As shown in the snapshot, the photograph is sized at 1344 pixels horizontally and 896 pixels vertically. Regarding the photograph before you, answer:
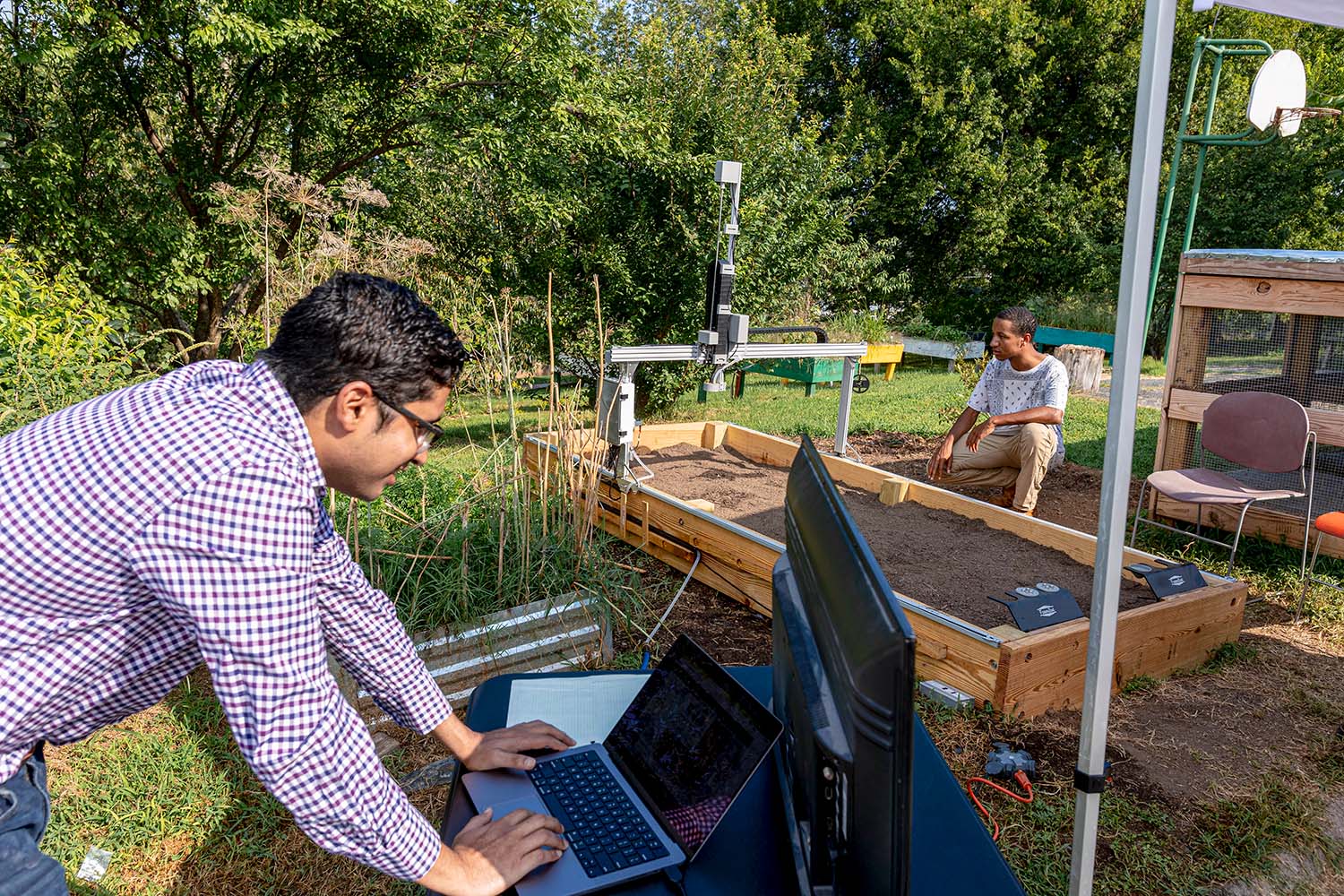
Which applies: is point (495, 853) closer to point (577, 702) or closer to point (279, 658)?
point (279, 658)

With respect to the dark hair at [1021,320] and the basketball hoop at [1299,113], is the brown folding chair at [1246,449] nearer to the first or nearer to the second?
the dark hair at [1021,320]

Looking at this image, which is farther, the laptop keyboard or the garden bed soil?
the garden bed soil

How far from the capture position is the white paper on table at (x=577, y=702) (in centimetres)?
162

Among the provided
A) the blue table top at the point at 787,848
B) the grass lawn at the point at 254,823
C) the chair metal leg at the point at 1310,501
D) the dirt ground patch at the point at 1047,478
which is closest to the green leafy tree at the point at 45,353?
the grass lawn at the point at 254,823

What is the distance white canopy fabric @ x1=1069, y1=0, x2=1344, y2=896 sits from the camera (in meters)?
1.57

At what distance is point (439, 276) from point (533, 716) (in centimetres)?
604

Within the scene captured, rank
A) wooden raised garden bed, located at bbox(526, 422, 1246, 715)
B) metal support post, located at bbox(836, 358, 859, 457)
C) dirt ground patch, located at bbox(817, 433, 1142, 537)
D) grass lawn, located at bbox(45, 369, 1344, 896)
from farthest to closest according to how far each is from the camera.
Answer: metal support post, located at bbox(836, 358, 859, 457)
dirt ground patch, located at bbox(817, 433, 1142, 537)
wooden raised garden bed, located at bbox(526, 422, 1246, 715)
grass lawn, located at bbox(45, 369, 1344, 896)

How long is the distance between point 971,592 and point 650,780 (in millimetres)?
2584

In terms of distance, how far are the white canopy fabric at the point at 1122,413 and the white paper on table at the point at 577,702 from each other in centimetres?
88

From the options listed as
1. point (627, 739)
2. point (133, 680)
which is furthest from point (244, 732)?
point (627, 739)

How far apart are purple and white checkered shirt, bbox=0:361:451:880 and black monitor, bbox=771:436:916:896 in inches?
20.4

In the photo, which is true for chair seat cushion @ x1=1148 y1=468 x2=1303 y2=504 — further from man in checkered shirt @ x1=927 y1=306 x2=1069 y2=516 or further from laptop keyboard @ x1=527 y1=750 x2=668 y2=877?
laptop keyboard @ x1=527 y1=750 x2=668 y2=877

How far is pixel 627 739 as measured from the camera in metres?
1.50

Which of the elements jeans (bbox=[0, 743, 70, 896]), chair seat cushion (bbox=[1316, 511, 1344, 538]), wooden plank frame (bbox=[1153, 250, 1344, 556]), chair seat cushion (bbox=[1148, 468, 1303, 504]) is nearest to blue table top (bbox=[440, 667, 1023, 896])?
jeans (bbox=[0, 743, 70, 896])
